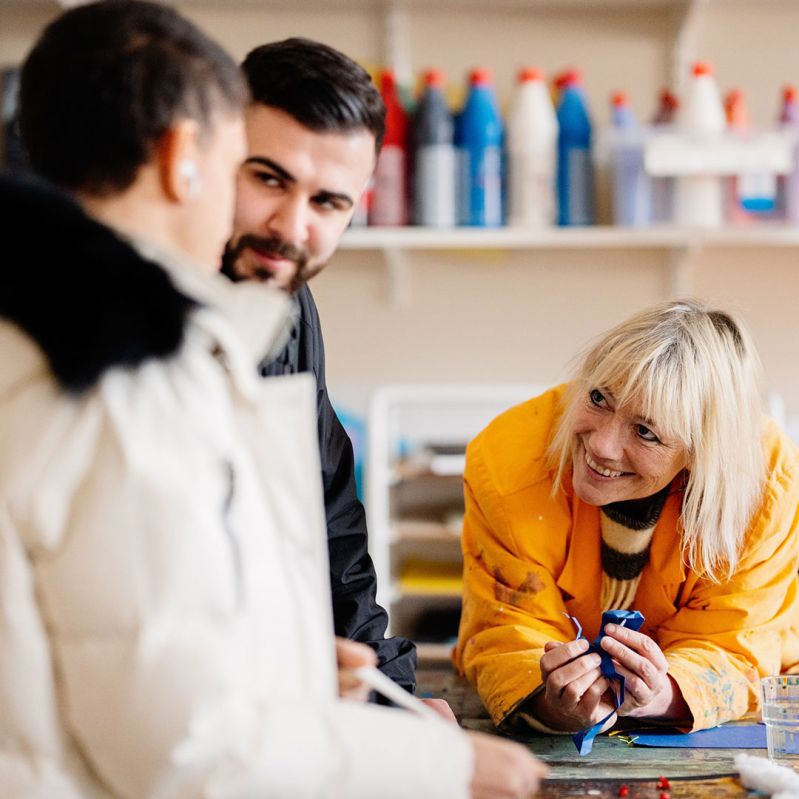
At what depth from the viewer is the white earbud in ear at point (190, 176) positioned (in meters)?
0.74

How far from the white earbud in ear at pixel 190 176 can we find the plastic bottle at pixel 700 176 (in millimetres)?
1813

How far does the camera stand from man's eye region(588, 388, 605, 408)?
1.39m

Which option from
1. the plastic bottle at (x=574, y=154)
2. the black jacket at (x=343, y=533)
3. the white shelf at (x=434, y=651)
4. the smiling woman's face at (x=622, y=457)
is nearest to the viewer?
the black jacket at (x=343, y=533)

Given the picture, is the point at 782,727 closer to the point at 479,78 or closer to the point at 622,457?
the point at 622,457

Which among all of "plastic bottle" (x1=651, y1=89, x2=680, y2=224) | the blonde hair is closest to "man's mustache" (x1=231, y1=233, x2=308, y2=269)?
the blonde hair

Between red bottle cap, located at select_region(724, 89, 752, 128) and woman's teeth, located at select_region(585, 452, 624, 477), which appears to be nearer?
woman's teeth, located at select_region(585, 452, 624, 477)

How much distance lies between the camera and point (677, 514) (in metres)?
1.41

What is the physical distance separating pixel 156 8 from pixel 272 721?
489 mm

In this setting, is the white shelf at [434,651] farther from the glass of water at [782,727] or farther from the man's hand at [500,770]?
the man's hand at [500,770]

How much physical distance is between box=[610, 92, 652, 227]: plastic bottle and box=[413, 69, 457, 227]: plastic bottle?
37cm

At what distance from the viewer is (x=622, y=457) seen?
1354 mm

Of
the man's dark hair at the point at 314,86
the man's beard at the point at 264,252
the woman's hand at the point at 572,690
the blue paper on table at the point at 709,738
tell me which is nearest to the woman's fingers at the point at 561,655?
the woman's hand at the point at 572,690

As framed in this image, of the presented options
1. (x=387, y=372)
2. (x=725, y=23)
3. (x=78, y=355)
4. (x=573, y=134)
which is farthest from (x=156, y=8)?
(x=725, y=23)

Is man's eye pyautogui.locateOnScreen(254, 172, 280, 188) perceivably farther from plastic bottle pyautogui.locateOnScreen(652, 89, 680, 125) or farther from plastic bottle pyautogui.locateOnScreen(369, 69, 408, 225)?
plastic bottle pyautogui.locateOnScreen(652, 89, 680, 125)
